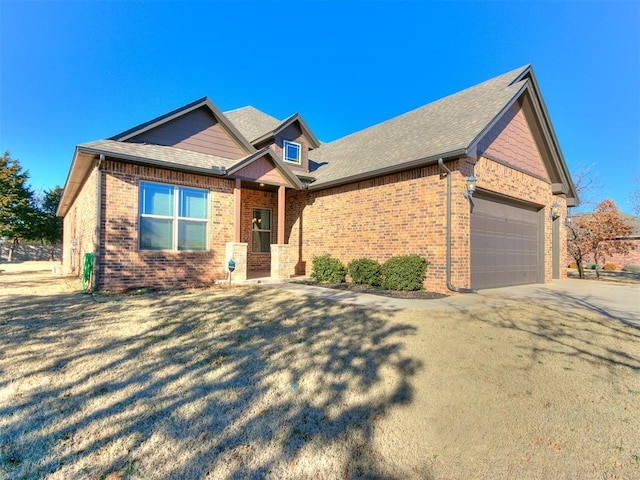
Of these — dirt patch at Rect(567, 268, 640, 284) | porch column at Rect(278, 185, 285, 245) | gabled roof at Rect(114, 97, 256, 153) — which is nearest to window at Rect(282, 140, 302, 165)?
gabled roof at Rect(114, 97, 256, 153)

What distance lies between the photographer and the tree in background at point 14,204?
95.6ft

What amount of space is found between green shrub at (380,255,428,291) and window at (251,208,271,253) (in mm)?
6297

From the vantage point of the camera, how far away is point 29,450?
2.39m

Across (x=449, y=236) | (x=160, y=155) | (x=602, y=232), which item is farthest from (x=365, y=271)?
(x=602, y=232)

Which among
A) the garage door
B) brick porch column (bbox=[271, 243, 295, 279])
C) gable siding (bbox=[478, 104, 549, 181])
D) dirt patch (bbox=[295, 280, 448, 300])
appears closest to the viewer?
dirt patch (bbox=[295, 280, 448, 300])

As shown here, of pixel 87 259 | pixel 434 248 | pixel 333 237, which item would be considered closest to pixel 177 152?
pixel 87 259

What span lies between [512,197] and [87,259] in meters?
13.3

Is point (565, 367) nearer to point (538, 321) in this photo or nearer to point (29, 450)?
point (538, 321)

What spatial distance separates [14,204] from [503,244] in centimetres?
3858

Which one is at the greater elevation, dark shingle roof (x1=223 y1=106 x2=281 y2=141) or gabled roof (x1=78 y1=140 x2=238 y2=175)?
dark shingle roof (x1=223 y1=106 x2=281 y2=141)

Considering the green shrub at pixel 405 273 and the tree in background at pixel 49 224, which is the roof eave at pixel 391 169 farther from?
the tree in background at pixel 49 224

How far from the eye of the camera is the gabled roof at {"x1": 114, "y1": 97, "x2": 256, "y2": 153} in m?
9.73

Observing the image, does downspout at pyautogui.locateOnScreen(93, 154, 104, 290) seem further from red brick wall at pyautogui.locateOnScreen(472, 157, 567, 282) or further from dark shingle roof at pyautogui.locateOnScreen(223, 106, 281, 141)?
red brick wall at pyautogui.locateOnScreen(472, 157, 567, 282)

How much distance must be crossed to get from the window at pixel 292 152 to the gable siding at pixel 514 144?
7.10 meters
